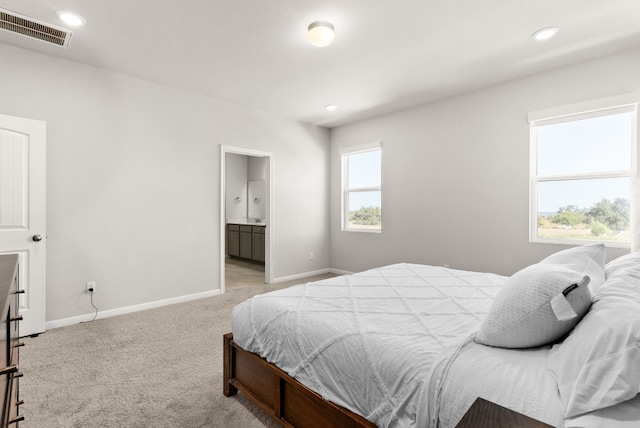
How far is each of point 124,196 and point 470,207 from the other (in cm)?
405

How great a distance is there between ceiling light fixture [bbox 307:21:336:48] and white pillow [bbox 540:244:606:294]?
2.18 metres

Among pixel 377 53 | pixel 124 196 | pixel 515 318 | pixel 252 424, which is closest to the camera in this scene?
pixel 515 318

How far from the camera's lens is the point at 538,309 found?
1115 millimetres

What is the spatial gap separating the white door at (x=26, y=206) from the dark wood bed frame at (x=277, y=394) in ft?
7.23

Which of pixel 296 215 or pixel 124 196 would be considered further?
pixel 296 215

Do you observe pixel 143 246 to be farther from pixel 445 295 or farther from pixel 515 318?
pixel 515 318

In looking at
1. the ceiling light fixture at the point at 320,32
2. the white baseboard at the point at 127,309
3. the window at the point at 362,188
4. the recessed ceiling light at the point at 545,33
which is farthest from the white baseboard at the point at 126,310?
the recessed ceiling light at the point at 545,33

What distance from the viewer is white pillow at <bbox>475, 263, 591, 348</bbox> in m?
1.08

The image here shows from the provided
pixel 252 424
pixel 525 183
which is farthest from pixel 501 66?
pixel 252 424

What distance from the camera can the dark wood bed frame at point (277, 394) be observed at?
4.48 feet

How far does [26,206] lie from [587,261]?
414 centimetres

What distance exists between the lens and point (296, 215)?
531 centimetres

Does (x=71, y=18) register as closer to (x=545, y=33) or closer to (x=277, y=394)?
(x=277, y=394)

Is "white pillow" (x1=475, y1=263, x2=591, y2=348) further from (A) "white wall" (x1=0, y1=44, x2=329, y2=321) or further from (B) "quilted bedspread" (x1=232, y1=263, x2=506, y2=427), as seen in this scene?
(A) "white wall" (x1=0, y1=44, x2=329, y2=321)
